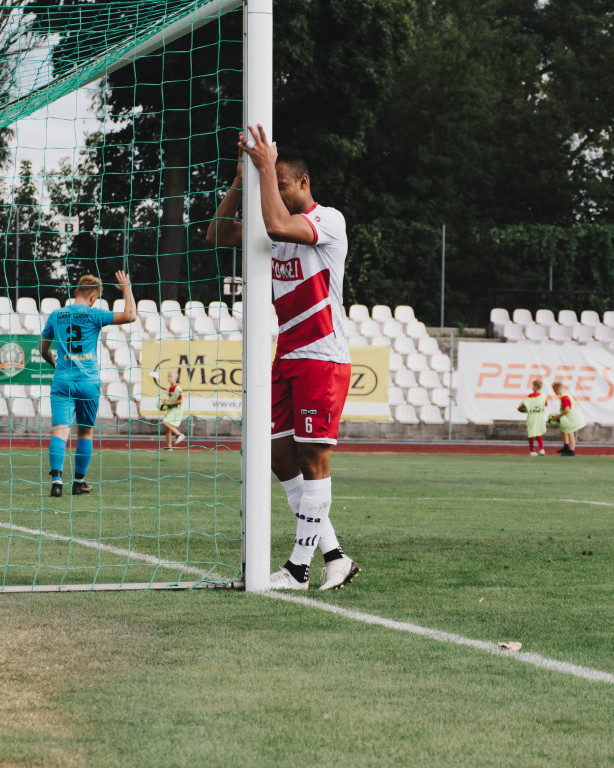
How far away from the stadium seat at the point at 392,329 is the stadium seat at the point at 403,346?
0.18 m

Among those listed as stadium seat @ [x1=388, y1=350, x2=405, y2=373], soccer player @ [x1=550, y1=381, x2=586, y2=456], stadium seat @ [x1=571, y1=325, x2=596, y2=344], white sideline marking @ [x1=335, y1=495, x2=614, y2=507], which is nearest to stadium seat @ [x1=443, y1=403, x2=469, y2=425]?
stadium seat @ [x1=388, y1=350, x2=405, y2=373]

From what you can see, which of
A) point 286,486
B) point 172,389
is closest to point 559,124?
point 172,389

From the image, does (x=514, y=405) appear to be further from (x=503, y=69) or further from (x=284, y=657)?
(x=503, y=69)

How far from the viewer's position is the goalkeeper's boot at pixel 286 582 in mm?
5320

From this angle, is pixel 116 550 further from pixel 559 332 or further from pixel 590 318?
pixel 590 318

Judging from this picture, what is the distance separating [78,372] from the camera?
1019 centimetres

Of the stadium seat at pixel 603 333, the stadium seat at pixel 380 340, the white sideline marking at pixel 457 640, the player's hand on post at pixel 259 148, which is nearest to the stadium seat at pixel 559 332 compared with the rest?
the stadium seat at pixel 603 333

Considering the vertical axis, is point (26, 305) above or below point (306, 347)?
above

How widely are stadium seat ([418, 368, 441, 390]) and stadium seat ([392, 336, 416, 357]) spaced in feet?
2.05

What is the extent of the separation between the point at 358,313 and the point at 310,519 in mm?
20436

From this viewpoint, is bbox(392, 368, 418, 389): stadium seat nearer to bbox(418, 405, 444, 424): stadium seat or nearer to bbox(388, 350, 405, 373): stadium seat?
bbox(388, 350, 405, 373): stadium seat

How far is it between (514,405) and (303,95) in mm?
13675

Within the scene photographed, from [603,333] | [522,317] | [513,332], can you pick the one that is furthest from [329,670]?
[603,333]

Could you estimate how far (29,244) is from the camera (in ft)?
67.8
